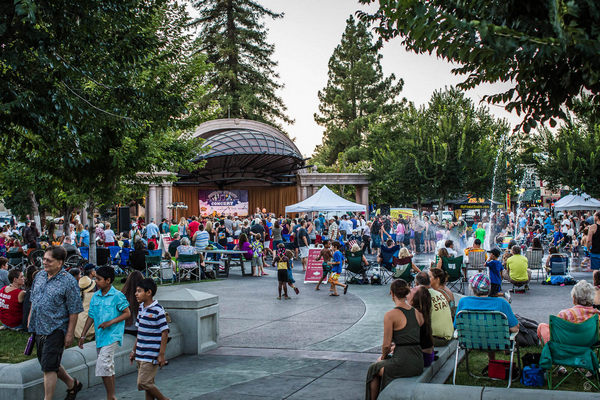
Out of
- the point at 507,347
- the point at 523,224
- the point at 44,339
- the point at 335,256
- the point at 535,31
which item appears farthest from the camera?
the point at 523,224

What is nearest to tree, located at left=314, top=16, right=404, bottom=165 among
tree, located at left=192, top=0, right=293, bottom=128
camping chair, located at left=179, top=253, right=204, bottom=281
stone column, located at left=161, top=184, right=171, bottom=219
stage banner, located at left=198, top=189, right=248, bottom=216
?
tree, located at left=192, top=0, right=293, bottom=128

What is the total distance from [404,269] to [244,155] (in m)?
24.6

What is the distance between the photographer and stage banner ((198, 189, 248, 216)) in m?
41.7

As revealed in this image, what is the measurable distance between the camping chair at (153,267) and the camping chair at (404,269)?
6.45 meters

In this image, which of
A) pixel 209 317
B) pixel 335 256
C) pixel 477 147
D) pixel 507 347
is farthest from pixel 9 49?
pixel 477 147

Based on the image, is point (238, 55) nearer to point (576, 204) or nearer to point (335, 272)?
point (576, 204)

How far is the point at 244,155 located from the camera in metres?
35.7

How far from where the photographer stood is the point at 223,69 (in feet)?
167

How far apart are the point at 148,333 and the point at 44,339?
3.27 ft

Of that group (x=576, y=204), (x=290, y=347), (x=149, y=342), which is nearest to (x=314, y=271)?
(x=290, y=347)

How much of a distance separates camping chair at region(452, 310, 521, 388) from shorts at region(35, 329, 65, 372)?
4.00 meters

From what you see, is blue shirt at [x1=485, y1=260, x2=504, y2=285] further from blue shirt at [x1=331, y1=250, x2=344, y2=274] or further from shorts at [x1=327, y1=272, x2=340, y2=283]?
blue shirt at [x1=331, y1=250, x2=344, y2=274]

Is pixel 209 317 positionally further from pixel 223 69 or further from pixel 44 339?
pixel 223 69

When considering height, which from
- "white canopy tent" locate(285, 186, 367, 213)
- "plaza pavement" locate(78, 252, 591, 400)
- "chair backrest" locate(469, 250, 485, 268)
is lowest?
"plaza pavement" locate(78, 252, 591, 400)
